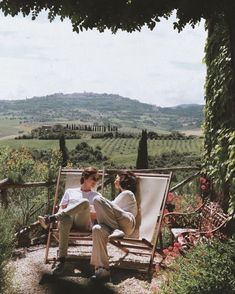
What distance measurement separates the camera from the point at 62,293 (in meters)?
5.03

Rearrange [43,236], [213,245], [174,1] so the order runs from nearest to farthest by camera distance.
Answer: [174,1]
[213,245]
[43,236]

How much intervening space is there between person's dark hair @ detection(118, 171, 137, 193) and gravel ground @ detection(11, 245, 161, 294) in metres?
0.91

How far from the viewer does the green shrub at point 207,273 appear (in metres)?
3.85

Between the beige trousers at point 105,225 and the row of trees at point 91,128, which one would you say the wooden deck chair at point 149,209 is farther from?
the row of trees at point 91,128

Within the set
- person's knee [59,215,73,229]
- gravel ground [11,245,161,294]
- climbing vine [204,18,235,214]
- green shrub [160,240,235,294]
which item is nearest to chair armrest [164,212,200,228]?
climbing vine [204,18,235,214]

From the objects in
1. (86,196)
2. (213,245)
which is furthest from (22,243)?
(213,245)

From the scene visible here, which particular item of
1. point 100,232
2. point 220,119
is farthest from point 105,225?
point 220,119

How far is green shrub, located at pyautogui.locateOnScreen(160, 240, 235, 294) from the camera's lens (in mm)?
3848

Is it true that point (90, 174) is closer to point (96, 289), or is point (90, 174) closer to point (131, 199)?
point (131, 199)

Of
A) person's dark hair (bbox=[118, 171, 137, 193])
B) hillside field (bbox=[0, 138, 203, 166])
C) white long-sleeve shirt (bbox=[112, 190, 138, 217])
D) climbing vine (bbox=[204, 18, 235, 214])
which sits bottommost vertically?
hillside field (bbox=[0, 138, 203, 166])

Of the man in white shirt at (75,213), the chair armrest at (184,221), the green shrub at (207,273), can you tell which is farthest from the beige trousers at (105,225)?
the chair armrest at (184,221)

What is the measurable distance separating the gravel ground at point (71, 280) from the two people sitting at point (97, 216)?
0.46ft

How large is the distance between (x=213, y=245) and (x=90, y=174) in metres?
2.08

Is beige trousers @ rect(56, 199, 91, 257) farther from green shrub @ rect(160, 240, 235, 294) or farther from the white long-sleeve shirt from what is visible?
green shrub @ rect(160, 240, 235, 294)
